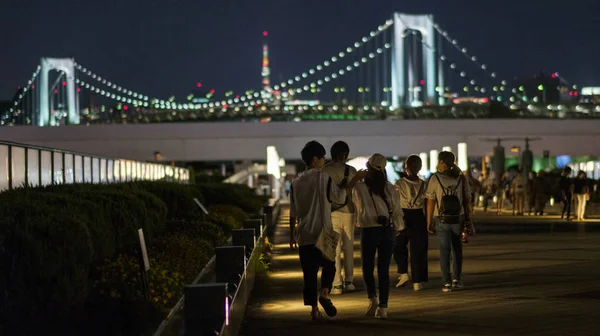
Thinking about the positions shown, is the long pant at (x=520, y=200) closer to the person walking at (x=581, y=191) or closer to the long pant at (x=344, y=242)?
the person walking at (x=581, y=191)

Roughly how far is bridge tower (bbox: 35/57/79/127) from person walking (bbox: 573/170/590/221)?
226 feet

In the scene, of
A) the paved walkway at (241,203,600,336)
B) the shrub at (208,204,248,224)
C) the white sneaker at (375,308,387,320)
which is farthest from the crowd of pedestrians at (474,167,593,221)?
the white sneaker at (375,308,387,320)

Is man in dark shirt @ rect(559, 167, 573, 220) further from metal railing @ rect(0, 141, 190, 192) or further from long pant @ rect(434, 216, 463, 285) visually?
long pant @ rect(434, 216, 463, 285)

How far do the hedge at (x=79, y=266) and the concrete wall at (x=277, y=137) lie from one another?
237ft

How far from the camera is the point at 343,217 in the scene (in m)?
12.6

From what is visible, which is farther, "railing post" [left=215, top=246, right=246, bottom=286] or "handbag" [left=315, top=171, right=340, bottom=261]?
"railing post" [left=215, top=246, right=246, bottom=286]

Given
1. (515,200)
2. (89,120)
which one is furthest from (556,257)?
(89,120)

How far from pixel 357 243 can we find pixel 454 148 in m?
64.7

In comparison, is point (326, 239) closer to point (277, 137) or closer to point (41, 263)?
point (41, 263)

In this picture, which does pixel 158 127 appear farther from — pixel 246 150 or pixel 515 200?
pixel 515 200

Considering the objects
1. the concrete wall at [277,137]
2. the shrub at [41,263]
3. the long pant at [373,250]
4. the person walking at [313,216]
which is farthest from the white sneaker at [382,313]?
the concrete wall at [277,137]

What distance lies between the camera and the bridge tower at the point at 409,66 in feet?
301

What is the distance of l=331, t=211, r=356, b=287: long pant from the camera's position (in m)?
12.6

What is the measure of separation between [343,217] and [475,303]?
189 cm
